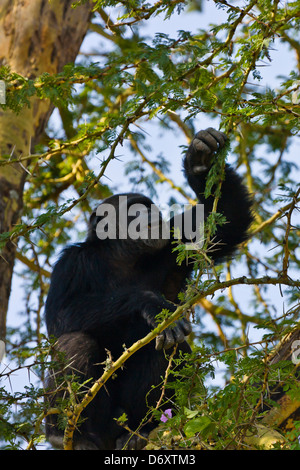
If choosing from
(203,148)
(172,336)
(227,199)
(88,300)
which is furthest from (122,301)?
(203,148)

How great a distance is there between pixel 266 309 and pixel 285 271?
3888mm

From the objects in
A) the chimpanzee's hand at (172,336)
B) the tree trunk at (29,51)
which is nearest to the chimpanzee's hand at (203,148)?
the chimpanzee's hand at (172,336)

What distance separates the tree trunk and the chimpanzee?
3.05ft

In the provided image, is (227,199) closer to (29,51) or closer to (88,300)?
(88,300)

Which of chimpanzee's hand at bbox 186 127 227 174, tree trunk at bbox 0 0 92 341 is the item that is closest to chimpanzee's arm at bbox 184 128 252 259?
chimpanzee's hand at bbox 186 127 227 174

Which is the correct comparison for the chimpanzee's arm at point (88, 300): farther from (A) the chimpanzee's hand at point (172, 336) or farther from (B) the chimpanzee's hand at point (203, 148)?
(B) the chimpanzee's hand at point (203, 148)

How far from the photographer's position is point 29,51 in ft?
22.3

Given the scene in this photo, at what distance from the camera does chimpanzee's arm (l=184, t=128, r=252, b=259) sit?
17.0 ft

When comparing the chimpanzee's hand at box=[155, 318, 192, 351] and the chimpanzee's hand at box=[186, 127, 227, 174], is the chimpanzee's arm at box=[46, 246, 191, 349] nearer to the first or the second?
the chimpanzee's hand at box=[155, 318, 192, 351]

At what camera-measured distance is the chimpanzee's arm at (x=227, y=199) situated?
5.18m

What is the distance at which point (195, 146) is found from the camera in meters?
4.95

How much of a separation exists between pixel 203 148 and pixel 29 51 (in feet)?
9.31
